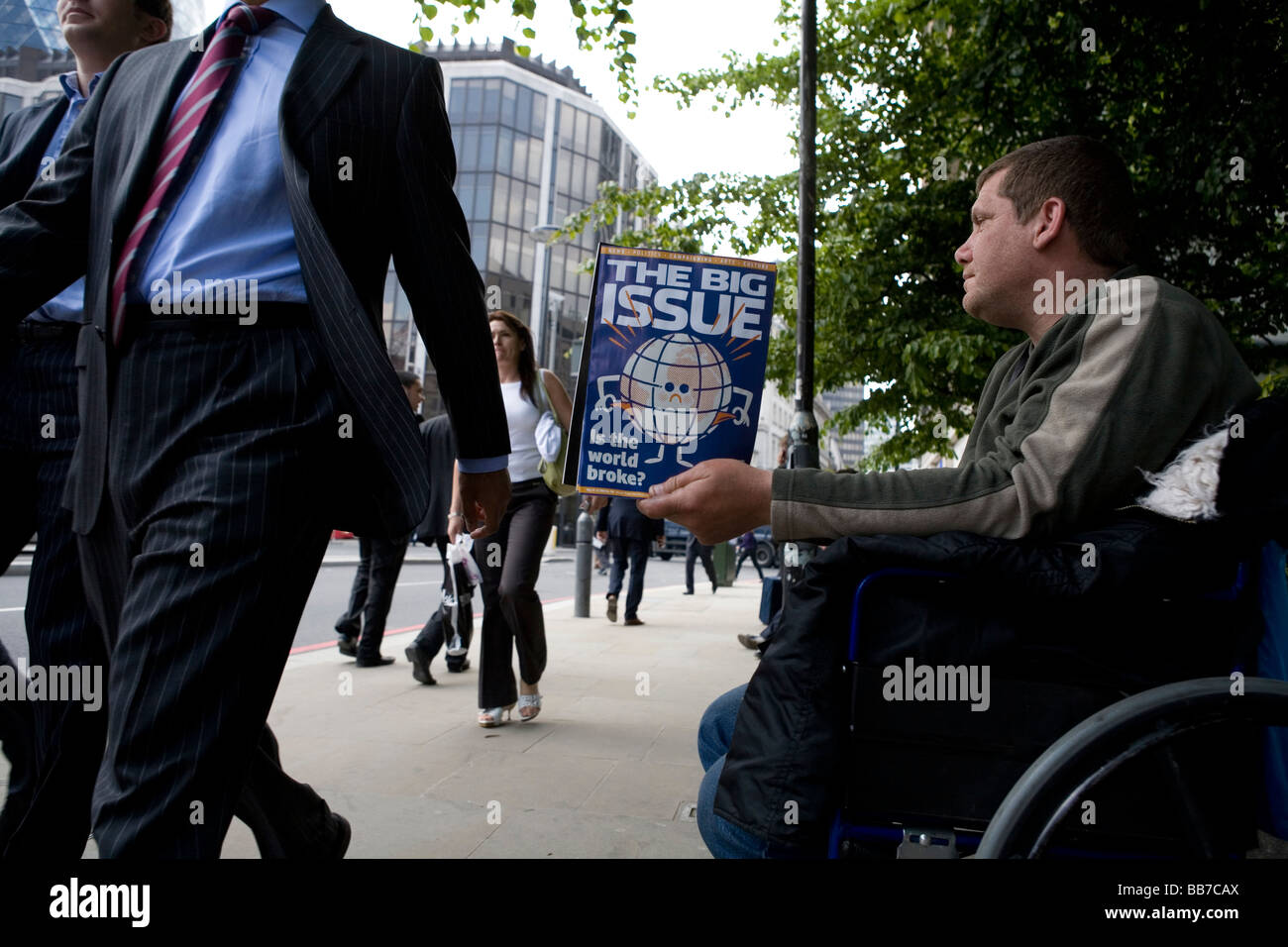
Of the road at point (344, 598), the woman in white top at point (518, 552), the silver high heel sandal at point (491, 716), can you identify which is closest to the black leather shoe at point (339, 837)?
the road at point (344, 598)

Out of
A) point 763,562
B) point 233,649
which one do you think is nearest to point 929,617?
point 233,649

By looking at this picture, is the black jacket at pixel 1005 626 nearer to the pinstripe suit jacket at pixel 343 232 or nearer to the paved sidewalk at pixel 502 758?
the pinstripe suit jacket at pixel 343 232

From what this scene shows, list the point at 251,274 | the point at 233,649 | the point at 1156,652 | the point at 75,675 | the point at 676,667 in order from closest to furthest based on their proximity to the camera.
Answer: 1. the point at 1156,652
2. the point at 233,649
3. the point at 251,274
4. the point at 75,675
5. the point at 676,667

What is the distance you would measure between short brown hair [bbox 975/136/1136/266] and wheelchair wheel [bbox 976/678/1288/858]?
83 cm

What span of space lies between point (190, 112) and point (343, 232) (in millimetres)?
323

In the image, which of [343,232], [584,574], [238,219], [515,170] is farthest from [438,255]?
[515,170]

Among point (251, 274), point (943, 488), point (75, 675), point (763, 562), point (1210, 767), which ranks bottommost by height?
point (763, 562)

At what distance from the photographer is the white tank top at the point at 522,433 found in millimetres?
4938

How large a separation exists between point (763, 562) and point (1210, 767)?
84.0 feet

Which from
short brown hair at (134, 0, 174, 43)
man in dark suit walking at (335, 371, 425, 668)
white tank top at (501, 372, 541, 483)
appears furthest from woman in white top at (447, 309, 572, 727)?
short brown hair at (134, 0, 174, 43)

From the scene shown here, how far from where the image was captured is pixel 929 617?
1.31m

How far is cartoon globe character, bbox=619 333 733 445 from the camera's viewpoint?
1.57m

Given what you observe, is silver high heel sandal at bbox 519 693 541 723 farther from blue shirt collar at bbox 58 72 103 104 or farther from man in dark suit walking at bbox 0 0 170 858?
blue shirt collar at bbox 58 72 103 104
